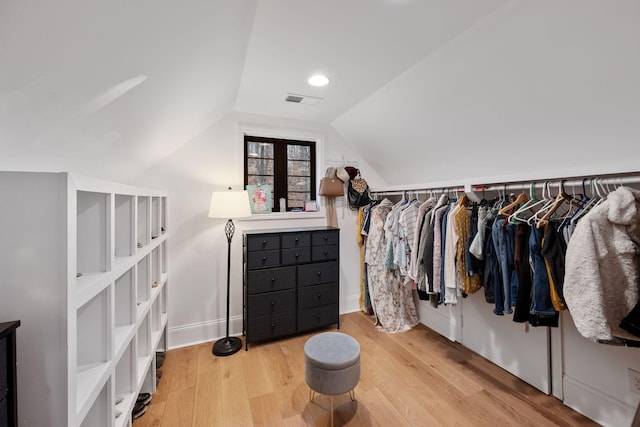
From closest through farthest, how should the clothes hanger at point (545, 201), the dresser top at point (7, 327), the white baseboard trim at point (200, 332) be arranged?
1. the dresser top at point (7, 327)
2. the clothes hanger at point (545, 201)
3. the white baseboard trim at point (200, 332)

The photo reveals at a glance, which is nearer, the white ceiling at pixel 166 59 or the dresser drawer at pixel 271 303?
the white ceiling at pixel 166 59

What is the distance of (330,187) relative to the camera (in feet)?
9.90

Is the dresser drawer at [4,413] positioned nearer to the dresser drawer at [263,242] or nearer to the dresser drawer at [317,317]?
the dresser drawer at [263,242]

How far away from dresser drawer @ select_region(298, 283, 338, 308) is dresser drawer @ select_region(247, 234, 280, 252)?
0.52 meters

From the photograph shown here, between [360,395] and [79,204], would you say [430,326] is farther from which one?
[79,204]

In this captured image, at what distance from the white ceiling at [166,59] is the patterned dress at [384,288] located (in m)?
1.29

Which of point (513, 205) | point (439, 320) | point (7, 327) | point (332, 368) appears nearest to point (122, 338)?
point (7, 327)

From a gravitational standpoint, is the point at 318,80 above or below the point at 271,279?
above

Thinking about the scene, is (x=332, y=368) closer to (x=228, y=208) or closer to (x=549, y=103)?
(x=228, y=208)

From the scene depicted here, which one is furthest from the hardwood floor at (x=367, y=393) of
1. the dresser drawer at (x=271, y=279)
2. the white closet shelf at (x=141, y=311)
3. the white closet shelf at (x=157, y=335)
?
the white closet shelf at (x=141, y=311)

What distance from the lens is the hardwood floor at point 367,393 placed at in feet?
5.49

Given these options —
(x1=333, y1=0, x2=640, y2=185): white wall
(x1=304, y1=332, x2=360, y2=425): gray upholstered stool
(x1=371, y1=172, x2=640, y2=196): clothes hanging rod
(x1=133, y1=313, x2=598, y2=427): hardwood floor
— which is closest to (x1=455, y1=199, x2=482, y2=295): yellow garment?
(x1=371, y1=172, x2=640, y2=196): clothes hanging rod

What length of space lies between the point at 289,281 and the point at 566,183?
2.17 metres

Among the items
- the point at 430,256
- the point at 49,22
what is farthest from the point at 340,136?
the point at 49,22
